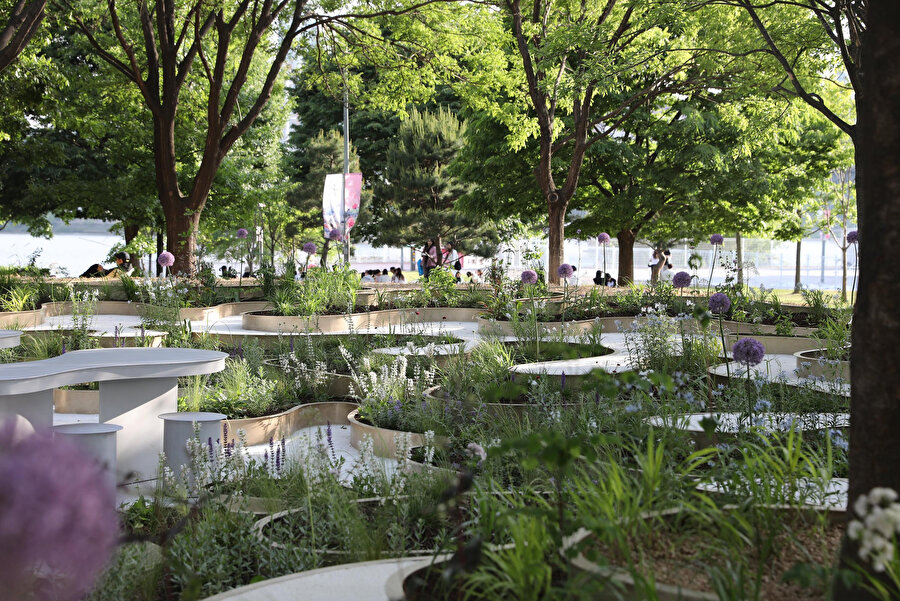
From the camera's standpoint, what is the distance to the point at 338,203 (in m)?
20.9

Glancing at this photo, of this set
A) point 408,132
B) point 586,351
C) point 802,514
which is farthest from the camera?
point 408,132

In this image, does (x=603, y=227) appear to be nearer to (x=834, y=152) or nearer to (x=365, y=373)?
(x=834, y=152)

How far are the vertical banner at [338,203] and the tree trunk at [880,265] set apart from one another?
749 inches

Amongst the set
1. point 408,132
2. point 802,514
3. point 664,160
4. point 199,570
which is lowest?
point 199,570

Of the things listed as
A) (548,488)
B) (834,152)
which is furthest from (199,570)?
(834,152)

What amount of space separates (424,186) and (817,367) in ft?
80.5

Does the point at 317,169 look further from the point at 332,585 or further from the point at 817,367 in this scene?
the point at 332,585

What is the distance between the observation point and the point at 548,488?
3.31 meters

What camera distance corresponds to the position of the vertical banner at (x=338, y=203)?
2064 centimetres

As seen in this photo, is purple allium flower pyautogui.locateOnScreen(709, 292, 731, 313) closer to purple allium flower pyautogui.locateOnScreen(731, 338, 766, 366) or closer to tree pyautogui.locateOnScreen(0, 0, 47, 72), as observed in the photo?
purple allium flower pyautogui.locateOnScreen(731, 338, 766, 366)

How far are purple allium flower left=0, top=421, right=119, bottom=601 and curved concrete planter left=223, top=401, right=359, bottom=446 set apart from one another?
420 centimetres

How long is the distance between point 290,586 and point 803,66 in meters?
11.7

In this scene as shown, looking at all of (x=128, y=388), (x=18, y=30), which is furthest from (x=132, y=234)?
(x=128, y=388)

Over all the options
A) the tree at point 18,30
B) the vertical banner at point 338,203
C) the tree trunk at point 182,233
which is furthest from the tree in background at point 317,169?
the tree at point 18,30
